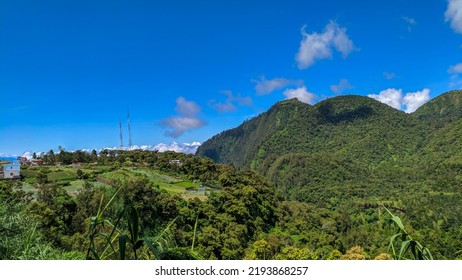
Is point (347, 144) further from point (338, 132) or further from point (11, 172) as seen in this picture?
point (11, 172)

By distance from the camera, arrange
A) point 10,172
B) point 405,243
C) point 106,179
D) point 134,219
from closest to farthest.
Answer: point 134,219 → point 405,243 → point 10,172 → point 106,179

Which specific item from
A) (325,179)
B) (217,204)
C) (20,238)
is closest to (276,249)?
(217,204)

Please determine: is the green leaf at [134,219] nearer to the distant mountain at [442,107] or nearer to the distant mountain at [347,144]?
the distant mountain at [347,144]

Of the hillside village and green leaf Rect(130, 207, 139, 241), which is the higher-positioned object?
the hillside village

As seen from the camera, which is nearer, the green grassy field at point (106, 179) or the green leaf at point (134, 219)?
the green leaf at point (134, 219)

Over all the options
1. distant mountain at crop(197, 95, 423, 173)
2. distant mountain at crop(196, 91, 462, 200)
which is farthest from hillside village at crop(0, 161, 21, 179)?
distant mountain at crop(197, 95, 423, 173)

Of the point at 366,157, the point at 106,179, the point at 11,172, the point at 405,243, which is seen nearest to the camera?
the point at 405,243

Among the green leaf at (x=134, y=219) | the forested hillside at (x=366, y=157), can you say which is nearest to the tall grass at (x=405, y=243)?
the green leaf at (x=134, y=219)

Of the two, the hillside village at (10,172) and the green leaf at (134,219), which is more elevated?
the hillside village at (10,172)

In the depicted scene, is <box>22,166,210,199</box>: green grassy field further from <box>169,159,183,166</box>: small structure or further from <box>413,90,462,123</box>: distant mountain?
<box>413,90,462,123</box>: distant mountain

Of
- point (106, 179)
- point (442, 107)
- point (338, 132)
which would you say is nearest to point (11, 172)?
point (106, 179)
